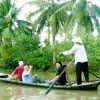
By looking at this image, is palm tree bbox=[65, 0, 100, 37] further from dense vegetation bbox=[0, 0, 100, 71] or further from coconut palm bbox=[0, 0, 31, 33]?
coconut palm bbox=[0, 0, 31, 33]

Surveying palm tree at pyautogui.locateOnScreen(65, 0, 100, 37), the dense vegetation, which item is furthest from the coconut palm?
palm tree at pyautogui.locateOnScreen(65, 0, 100, 37)

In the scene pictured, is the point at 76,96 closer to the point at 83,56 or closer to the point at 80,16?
the point at 83,56

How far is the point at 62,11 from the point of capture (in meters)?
28.3

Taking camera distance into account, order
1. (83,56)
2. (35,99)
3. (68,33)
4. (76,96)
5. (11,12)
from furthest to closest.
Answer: (11,12), (68,33), (83,56), (76,96), (35,99)

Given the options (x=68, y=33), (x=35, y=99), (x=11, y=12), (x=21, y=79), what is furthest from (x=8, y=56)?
(x=35, y=99)

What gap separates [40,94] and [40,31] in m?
19.7

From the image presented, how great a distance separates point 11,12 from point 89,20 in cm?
887

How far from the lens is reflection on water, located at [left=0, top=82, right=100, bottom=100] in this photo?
11.4 m

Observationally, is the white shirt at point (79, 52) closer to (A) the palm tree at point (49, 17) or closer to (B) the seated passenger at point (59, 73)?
(B) the seated passenger at point (59, 73)

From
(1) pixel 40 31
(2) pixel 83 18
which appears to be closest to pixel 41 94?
(2) pixel 83 18

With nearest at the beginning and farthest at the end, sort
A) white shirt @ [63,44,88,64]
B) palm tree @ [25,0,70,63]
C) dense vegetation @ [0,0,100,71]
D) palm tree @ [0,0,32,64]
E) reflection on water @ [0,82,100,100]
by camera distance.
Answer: reflection on water @ [0,82,100,100], white shirt @ [63,44,88,64], dense vegetation @ [0,0,100,71], palm tree @ [25,0,70,63], palm tree @ [0,0,32,64]

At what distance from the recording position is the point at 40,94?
12.3 metres

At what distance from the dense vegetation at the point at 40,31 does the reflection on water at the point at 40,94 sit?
12.9 metres

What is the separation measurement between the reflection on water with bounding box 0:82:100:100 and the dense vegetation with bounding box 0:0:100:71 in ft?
42.2
